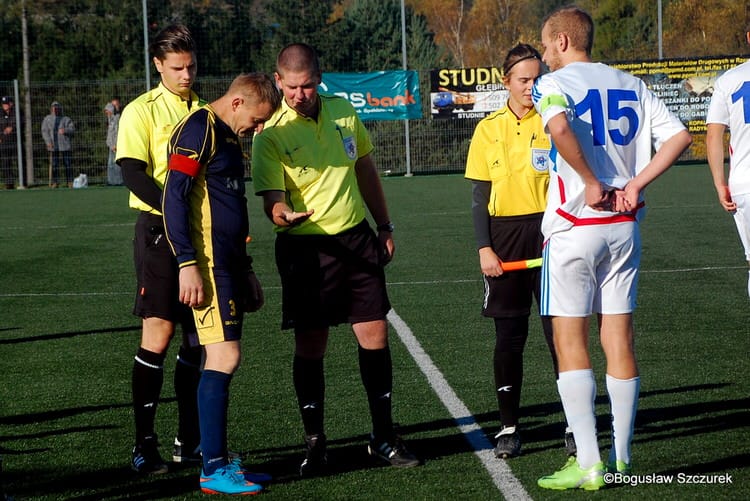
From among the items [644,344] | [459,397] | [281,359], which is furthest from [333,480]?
[644,344]

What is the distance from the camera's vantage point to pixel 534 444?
543 cm

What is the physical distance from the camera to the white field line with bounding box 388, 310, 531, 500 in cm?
477

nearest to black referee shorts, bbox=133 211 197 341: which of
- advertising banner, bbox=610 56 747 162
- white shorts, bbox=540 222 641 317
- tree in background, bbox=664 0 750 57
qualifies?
white shorts, bbox=540 222 641 317

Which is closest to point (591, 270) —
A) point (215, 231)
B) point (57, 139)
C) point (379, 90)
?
point (215, 231)

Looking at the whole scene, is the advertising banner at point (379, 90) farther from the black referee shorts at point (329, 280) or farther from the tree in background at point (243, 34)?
the black referee shorts at point (329, 280)

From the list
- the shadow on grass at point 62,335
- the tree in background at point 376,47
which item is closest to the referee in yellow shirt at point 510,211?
the shadow on grass at point 62,335

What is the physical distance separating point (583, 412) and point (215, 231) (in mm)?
1722

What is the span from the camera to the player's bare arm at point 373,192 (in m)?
5.41

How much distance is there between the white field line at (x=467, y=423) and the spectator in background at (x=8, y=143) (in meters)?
21.0

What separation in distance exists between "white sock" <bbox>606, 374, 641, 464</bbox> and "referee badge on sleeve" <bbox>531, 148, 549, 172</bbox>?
3.92 ft

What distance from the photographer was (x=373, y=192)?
546 centimetres

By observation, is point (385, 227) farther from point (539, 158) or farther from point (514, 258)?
point (539, 158)

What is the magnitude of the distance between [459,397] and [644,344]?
2.00 meters

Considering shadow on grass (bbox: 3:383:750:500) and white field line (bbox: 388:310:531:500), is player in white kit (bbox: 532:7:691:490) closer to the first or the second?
white field line (bbox: 388:310:531:500)
